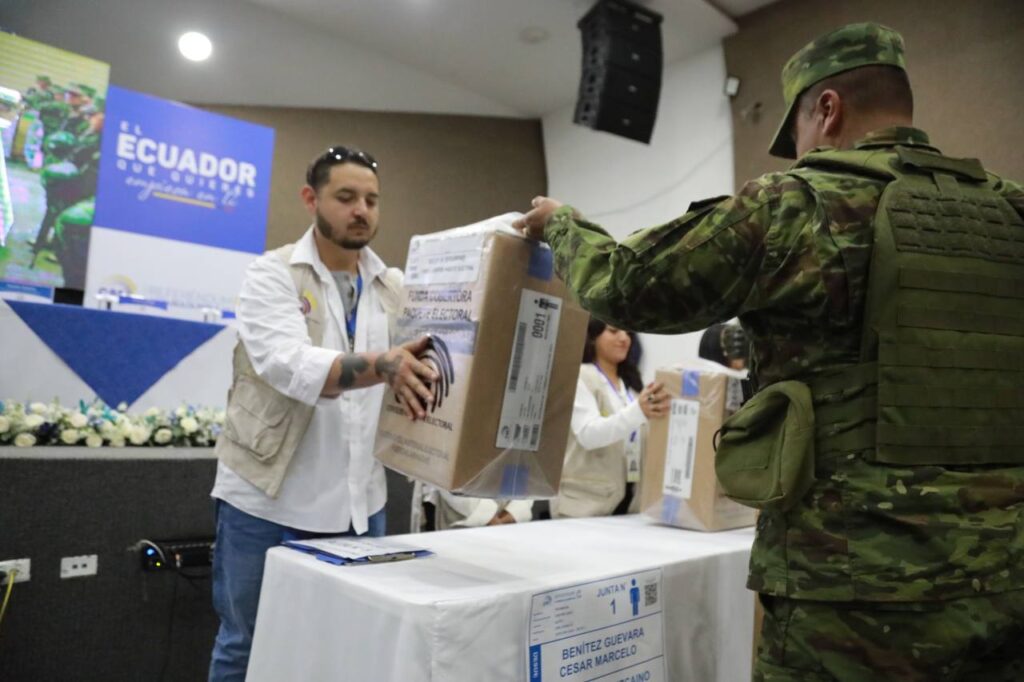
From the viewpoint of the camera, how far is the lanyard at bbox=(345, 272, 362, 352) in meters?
1.62

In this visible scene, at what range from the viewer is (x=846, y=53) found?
3.46 ft

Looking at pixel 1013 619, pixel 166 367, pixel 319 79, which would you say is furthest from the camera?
pixel 319 79

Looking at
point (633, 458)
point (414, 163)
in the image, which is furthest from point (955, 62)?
point (414, 163)

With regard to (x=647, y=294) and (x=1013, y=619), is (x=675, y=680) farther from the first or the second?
(x=647, y=294)

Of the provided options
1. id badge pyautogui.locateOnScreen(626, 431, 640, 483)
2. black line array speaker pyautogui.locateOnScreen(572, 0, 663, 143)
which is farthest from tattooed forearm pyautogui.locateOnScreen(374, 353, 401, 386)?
black line array speaker pyautogui.locateOnScreen(572, 0, 663, 143)

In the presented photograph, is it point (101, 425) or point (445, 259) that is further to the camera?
point (101, 425)

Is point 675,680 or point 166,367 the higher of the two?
point 166,367

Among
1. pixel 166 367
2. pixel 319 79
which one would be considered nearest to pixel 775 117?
pixel 319 79

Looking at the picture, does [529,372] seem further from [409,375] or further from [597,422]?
[597,422]

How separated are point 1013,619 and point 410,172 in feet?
16.7

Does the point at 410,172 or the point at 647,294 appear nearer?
the point at 647,294

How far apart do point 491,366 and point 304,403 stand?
504mm

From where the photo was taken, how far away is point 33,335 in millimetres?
2393

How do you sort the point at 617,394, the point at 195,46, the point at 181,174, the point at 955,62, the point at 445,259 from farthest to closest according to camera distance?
the point at 195,46 → the point at 181,174 → the point at 955,62 → the point at 617,394 → the point at 445,259
